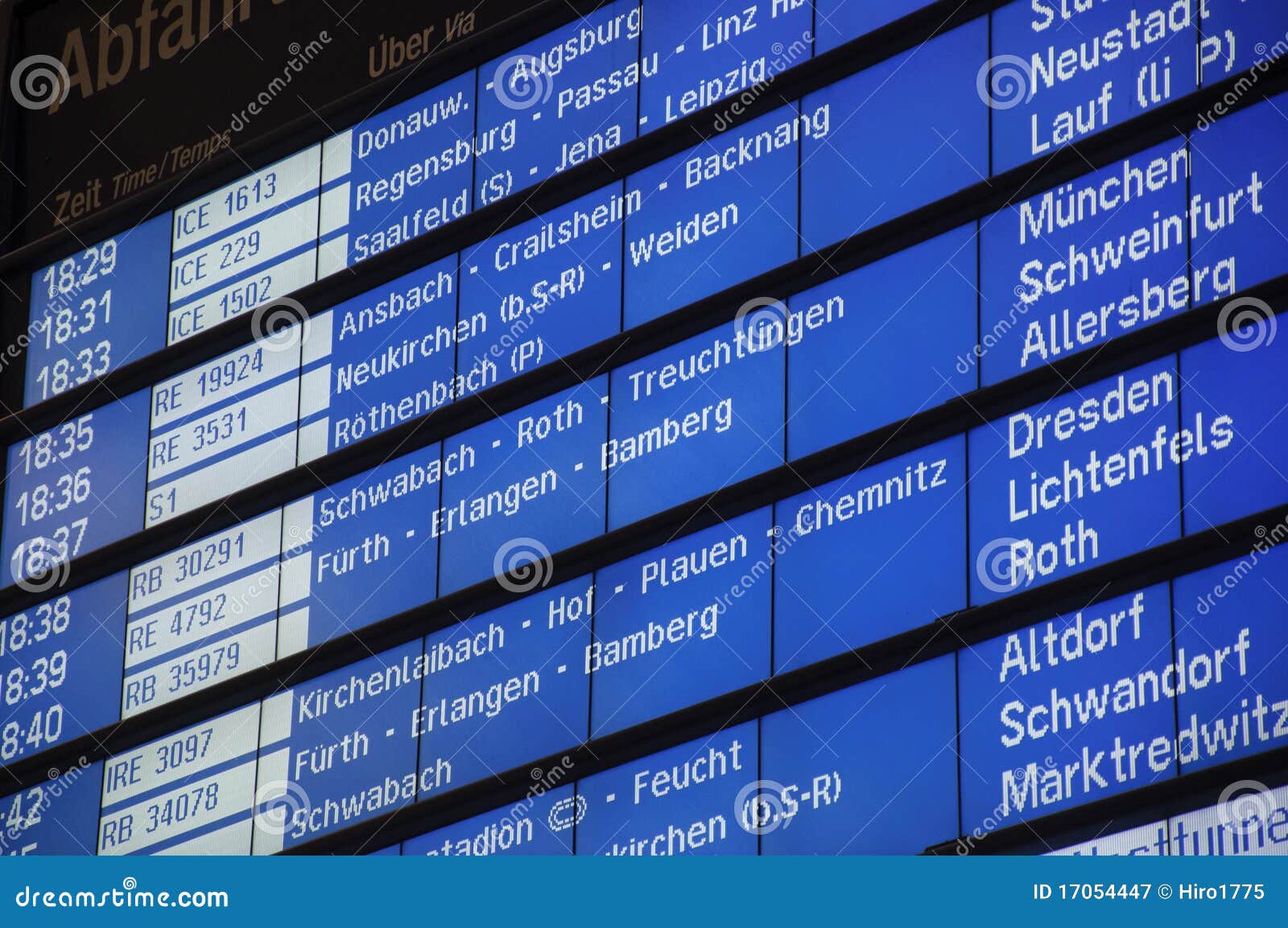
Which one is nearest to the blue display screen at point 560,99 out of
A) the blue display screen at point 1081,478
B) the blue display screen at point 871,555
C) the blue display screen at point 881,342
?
the blue display screen at point 881,342

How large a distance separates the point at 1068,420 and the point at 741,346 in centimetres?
182

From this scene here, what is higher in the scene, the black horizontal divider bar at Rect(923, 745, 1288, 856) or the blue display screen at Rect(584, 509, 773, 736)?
A: the blue display screen at Rect(584, 509, 773, 736)

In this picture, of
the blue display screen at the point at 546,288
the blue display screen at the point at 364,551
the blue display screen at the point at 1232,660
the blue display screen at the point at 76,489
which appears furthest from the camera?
the blue display screen at the point at 76,489

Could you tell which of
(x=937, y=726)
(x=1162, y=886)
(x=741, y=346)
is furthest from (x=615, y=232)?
(x=1162, y=886)

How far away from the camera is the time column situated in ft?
53.0

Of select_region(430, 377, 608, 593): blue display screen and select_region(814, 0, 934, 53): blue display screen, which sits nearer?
select_region(814, 0, 934, 53): blue display screen

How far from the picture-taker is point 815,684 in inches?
502

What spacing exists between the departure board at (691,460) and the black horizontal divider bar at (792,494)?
19mm

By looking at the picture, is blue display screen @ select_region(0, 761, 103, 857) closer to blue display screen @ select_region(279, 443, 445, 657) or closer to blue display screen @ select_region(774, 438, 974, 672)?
blue display screen @ select_region(279, 443, 445, 657)

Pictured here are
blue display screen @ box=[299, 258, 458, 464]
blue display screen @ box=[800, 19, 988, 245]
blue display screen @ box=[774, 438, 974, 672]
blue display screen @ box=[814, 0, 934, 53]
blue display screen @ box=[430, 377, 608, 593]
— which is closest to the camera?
blue display screen @ box=[774, 438, 974, 672]

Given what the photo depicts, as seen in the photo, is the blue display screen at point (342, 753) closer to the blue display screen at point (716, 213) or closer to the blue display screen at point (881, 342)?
the blue display screen at point (716, 213)

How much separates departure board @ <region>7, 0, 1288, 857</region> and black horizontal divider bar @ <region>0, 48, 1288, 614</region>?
0.02 meters

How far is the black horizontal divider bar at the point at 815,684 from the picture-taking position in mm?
11914

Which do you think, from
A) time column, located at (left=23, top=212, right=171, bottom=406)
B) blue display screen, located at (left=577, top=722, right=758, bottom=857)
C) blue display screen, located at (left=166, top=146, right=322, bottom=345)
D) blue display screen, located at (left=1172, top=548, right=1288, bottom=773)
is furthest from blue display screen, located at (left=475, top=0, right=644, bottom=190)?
blue display screen, located at (left=1172, top=548, right=1288, bottom=773)
